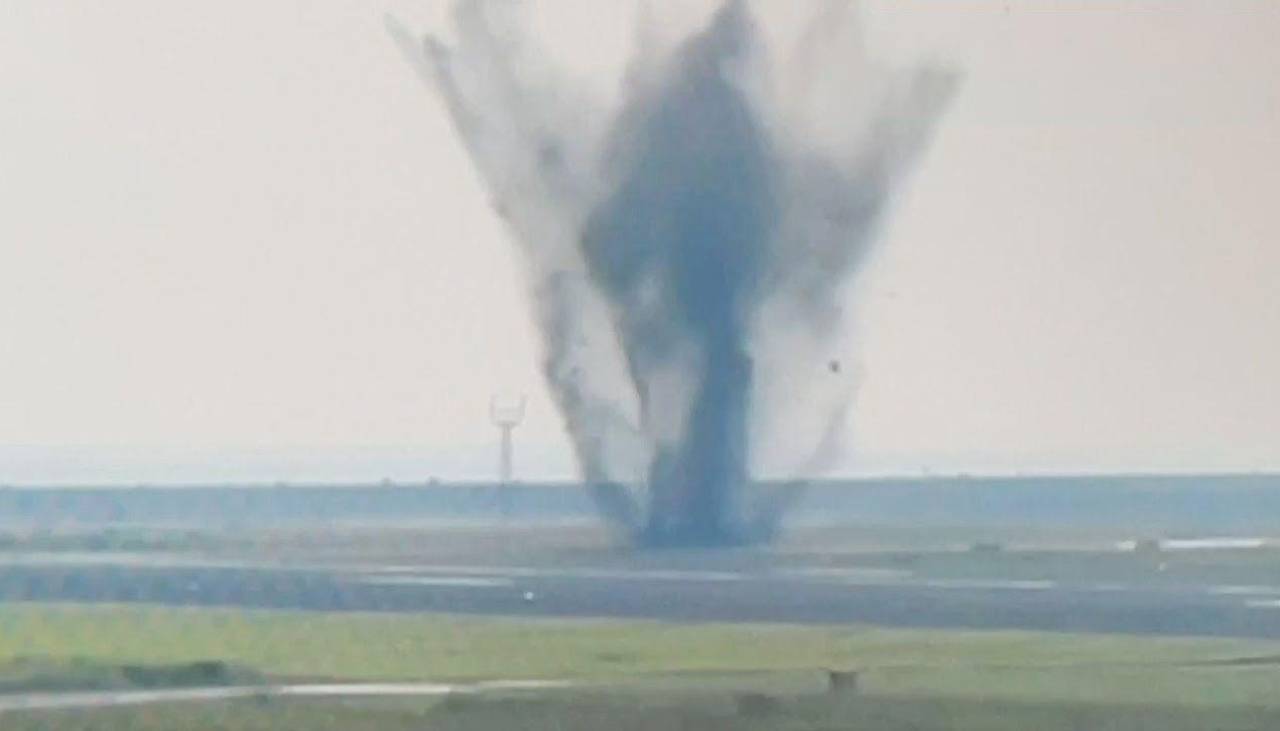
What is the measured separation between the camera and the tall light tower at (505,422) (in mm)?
2504

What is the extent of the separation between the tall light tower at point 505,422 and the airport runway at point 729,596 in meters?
0.12

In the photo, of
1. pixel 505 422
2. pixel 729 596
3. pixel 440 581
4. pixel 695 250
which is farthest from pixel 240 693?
pixel 695 250

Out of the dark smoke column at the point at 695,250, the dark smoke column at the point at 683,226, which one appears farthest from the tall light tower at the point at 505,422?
the dark smoke column at the point at 695,250

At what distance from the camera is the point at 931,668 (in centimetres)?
248

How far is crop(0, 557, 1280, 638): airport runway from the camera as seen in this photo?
2480 mm

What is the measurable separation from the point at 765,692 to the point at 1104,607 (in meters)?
0.43

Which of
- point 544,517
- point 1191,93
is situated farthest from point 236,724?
point 1191,93

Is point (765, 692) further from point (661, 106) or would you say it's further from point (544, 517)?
point (661, 106)

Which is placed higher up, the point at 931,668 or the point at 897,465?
the point at 897,465

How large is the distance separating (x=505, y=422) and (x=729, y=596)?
340 mm

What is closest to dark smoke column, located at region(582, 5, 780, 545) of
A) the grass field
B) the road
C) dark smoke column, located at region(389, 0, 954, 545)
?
dark smoke column, located at region(389, 0, 954, 545)

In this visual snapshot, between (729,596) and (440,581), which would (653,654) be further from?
(440,581)

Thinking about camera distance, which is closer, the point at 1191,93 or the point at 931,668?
the point at 931,668

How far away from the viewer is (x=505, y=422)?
8.24 feet
